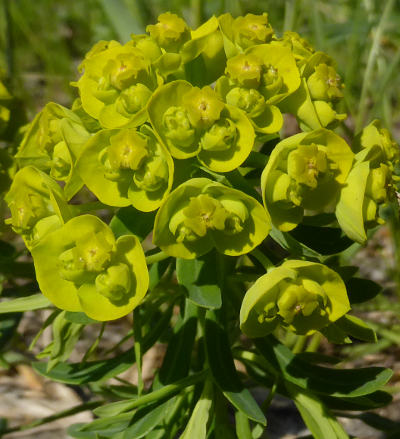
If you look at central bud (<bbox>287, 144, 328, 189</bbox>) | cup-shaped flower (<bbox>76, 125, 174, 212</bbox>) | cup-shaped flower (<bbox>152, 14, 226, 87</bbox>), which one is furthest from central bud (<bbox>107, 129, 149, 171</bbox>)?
central bud (<bbox>287, 144, 328, 189</bbox>)

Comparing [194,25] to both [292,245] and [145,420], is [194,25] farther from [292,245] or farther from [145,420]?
[145,420]

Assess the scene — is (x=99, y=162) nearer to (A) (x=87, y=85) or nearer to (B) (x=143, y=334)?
(A) (x=87, y=85)

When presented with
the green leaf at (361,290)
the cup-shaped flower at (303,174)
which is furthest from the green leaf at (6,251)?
the green leaf at (361,290)

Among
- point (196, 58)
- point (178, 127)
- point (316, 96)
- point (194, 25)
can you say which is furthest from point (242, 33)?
point (194, 25)

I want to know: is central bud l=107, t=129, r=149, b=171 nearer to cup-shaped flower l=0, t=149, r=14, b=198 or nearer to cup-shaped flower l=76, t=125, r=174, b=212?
cup-shaped flower l=76, t=125, r=174, b=212

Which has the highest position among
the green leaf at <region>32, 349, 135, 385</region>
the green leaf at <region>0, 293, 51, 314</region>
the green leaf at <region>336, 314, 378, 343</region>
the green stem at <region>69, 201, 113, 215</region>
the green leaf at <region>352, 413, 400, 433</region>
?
the green stem at <region>69, 201, 113, 215</region>

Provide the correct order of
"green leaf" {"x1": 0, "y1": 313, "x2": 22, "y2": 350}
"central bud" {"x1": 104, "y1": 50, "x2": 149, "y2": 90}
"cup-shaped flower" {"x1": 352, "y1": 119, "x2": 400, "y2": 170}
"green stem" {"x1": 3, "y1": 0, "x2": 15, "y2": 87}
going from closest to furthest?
"central bud" {"x1": 104, "y1": 50, "x2": 149, "y2": 90} → "cup-shaped flower" {"x1": 352, "y1": 119, "x2": 400, "y2": 170} → "green leaf" {"x1": 0, "y1": 313, "x2": 22, "y2": 350} → "green stem" {"x1": 3, "y1": 0, "x2": 15, "y2": 87}

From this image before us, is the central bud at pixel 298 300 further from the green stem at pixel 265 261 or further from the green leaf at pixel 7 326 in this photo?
the green leaf at pixel 7 326
